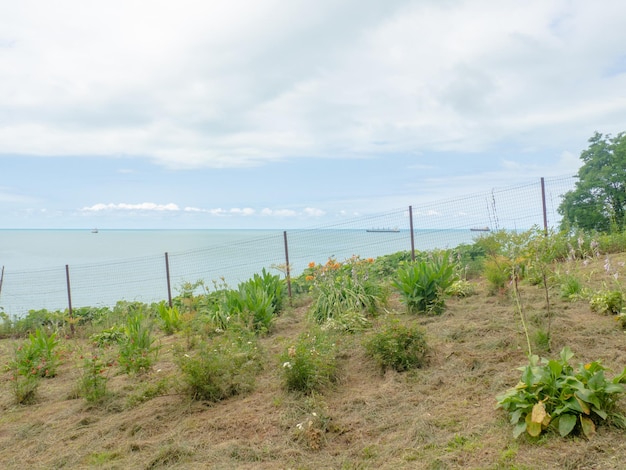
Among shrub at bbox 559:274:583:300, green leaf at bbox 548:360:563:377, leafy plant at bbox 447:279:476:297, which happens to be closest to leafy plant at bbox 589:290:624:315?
shrub at bbox 559:274:583:300

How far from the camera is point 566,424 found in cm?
255

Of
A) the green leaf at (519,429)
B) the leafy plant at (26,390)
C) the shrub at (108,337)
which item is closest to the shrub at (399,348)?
the green leaf at (519,429)

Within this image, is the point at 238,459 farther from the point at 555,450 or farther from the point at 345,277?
the point at 345,277

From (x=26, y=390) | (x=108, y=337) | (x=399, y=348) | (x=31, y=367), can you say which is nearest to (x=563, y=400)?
(x=399, y=348)

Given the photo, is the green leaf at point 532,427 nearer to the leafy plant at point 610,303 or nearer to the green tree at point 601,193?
the leafy plant at point 610,303

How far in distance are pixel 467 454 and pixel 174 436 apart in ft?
6.43

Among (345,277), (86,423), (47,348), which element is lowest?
(86,423)

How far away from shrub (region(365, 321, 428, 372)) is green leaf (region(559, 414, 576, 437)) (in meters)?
1.47

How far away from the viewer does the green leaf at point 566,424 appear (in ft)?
8.30

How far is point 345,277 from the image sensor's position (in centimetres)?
631

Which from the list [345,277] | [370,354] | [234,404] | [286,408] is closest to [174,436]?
[234,404]

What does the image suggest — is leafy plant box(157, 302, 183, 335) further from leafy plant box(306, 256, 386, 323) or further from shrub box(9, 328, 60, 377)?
A: leafy plant box(306, 256, 386, 323)

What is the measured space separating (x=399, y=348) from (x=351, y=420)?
3.18ft

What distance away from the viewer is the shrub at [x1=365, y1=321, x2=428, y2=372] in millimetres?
3967
